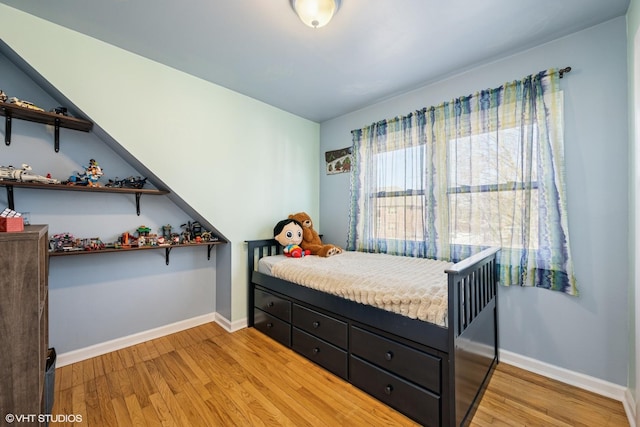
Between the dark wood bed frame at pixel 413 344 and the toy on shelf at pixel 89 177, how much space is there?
1.70 meters

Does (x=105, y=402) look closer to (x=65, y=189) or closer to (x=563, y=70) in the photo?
(x=65, y=189)

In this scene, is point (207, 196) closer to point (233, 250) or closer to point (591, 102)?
point (233, 250)

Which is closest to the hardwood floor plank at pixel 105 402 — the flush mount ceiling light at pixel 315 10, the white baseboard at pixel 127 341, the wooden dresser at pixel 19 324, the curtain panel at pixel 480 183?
the white baseboard at pixel 127 341

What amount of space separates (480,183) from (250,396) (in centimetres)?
235

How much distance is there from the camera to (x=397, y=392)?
60.7 inches

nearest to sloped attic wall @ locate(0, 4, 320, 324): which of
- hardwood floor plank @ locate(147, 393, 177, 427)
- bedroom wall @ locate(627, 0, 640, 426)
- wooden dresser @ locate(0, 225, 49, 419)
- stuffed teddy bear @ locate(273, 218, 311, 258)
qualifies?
stuffed teddy bear @ locate(273, 218, 311, 258)

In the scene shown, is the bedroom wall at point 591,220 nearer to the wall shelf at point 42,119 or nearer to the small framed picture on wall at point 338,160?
the small framed picture on wall at point 338,160

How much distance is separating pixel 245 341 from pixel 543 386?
231 centimetres

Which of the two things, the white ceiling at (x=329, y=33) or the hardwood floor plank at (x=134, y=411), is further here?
the white ceiling at (x=329, y=33)

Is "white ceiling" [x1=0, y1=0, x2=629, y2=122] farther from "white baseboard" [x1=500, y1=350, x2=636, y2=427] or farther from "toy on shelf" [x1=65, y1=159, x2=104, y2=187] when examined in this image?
"white baseboard" [x1=500, y1=350, x2=636, y2=427]

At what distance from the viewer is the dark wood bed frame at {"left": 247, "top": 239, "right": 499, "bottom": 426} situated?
1.37m

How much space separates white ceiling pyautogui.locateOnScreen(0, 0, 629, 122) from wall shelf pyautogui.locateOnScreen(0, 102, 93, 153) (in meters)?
0.61

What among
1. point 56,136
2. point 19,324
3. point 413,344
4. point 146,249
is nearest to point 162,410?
point 19,324

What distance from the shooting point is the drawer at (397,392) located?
1.41m
